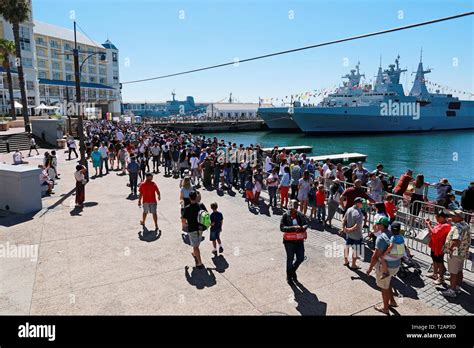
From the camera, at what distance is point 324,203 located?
9.41m

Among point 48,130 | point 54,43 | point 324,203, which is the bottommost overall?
point 324,203

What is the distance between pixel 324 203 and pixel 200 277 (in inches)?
178

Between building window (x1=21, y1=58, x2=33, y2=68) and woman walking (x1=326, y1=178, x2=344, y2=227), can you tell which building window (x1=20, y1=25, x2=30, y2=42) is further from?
woman walking (x1=326, y1=178, x2=344, y2=227)

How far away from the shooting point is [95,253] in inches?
286

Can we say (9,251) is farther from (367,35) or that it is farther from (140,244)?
(367,35)

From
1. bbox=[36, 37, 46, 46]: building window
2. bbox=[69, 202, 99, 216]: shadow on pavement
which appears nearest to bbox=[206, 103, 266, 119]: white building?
bbox=[36, 37, 46, 46]: building window

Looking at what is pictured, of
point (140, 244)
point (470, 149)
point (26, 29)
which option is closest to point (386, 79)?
point (470, 149)

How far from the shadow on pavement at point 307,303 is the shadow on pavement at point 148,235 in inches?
146

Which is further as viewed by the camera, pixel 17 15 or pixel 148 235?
pixel 17 15

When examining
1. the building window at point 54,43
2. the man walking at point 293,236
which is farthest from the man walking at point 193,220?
the building window at point 54,43

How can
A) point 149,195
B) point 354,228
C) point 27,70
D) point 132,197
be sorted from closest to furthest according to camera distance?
point 354,228, point 149,195, point 132,197, point 27,70

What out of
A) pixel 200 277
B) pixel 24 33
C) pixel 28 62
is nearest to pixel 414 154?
pixel 200 277

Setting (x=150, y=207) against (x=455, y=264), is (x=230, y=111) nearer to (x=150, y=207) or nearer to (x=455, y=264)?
(x=150, y=207)

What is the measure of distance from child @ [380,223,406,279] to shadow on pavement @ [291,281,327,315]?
108 centimetres
